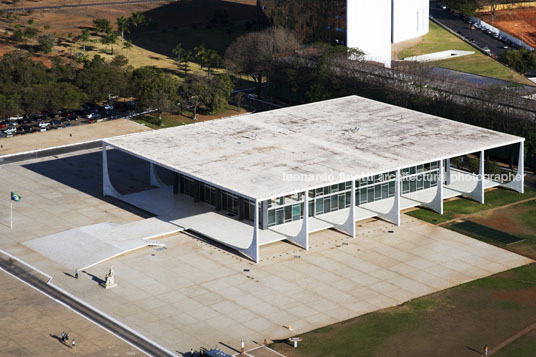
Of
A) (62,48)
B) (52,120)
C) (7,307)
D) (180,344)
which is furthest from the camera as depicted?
(62,48)

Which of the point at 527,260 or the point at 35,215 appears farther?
the point at 35,215

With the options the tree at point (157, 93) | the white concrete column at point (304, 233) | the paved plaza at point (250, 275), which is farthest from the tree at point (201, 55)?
the white concrete column at point (304, 233)

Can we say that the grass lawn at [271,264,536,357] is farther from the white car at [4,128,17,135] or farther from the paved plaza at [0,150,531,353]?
the white car at [4,128,17,135]

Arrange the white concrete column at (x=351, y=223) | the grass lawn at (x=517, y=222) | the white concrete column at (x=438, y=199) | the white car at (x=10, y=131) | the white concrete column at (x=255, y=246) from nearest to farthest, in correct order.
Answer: the white concrete column at (x=255, y=246) < the white concrete column at (x=351, y=223) < the grass lawn at (x=517, y=222) < the white concrete column at (x=438, y=199) < the white car at (x=10, y=131)

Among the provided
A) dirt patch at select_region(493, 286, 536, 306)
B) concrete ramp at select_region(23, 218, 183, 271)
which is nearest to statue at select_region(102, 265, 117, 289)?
concrete ramp at select_region(23, 218, 183, 271)

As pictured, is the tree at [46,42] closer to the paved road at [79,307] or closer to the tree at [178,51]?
the tree at [178,51]

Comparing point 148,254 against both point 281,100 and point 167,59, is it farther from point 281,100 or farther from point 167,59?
point 167,59

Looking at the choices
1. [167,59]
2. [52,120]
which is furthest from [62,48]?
[52,120]
